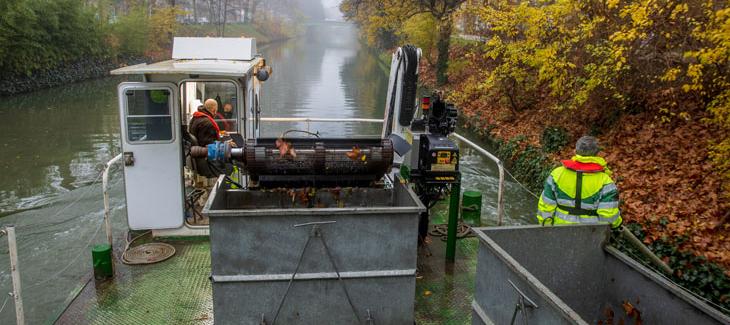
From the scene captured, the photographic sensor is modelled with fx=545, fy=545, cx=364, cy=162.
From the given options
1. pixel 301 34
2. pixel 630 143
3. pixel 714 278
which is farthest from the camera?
pixel 301 34

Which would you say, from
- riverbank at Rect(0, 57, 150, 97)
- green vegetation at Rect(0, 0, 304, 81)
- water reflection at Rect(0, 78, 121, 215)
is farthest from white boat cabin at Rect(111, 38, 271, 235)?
riverbank at Rect(0, 57, 150, 97)

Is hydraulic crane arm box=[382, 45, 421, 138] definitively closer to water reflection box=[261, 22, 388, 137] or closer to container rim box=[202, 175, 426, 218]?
container rim box=[202, 175, 426, 218]

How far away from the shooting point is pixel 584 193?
4.69m

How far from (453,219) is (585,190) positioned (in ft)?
6.27

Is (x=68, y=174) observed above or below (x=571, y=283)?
below

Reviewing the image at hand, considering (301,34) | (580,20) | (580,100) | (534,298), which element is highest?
(301,34)

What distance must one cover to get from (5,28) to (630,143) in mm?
25731

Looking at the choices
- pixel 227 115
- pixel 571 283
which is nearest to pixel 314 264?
pixel 571 283

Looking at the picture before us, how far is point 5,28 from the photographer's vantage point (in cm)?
2422

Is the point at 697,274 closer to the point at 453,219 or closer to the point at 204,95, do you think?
the point at 453,219

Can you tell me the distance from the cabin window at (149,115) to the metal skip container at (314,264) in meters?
2.71

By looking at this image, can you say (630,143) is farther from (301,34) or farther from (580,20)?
(301,34)

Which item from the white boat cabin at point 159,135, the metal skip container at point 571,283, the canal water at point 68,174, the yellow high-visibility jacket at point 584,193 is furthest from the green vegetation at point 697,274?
the white boat cabin at point 159,135

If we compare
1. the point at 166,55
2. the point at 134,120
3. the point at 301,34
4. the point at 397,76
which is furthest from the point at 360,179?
the point at 301,34
